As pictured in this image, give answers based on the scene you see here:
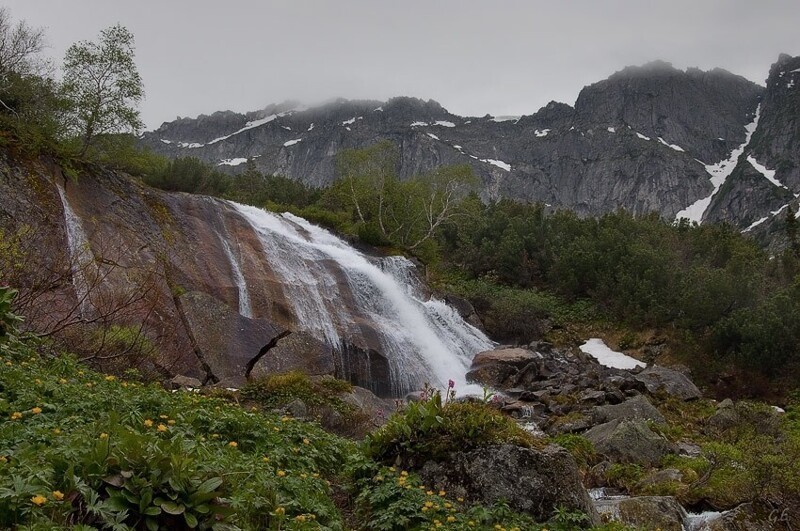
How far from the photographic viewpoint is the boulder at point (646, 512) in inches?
278

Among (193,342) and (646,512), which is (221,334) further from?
(646,512)

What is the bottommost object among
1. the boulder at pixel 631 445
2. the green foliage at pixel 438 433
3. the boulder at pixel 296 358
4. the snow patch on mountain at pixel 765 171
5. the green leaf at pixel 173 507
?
the boulder at pixel 631 445

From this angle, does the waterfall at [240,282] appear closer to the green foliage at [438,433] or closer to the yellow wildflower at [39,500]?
the green foliage at [438,433]

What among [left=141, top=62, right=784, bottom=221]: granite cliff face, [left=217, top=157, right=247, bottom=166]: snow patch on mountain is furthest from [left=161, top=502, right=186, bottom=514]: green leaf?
[left=217, top=157, right=247, bottom=166]: snow patch on mountain

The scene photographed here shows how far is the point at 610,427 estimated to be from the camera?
465 inches

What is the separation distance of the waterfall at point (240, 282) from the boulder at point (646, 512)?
1254 cm

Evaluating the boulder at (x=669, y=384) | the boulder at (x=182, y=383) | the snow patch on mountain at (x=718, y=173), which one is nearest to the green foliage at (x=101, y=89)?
the boulder at (x=182, y=383)

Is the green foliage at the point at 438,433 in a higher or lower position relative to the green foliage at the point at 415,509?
higher

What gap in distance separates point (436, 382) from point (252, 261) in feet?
25.4

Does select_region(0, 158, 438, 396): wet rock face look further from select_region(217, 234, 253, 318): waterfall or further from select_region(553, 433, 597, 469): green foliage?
select_region(553, 433, 597, 469): green foliage

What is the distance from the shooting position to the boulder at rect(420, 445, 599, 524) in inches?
227

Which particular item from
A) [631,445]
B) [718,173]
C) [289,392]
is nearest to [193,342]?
[289,392]

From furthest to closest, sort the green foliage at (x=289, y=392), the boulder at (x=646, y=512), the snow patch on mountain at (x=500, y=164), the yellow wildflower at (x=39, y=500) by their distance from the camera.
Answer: the snow patch on mountain at (x=500, y=164)
the green foliage at (x=289, y=392)
the boulder at (x=646, y=512)
the yellow wildflower at (x=39, y=500)

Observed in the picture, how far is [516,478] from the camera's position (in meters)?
5.85
